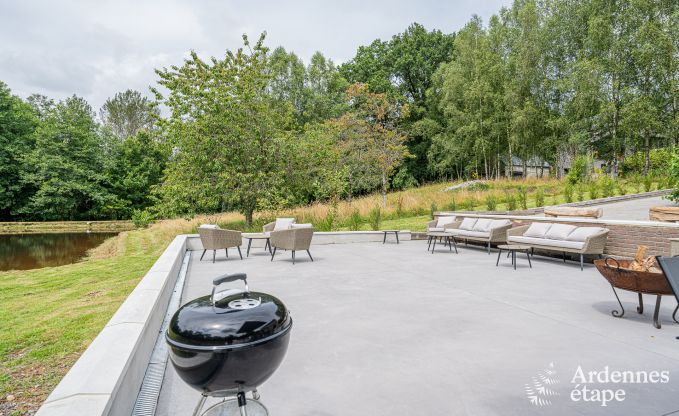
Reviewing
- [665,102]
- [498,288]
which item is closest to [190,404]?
[498,288]

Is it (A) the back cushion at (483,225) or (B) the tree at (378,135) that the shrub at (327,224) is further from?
(B) the tree at (378,135)

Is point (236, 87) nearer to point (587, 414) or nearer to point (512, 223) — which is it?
point (512, 223)

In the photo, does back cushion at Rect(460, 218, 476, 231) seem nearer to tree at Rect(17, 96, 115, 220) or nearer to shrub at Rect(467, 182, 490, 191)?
shrub at Rect(467, 182, 490, 191)

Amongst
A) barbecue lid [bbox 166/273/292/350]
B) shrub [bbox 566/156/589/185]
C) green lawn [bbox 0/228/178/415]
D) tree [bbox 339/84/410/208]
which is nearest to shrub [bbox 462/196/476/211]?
shrub [bbox 566/156/589/185]

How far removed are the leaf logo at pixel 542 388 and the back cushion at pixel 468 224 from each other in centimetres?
629

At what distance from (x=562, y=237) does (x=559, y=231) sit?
163 millimetres

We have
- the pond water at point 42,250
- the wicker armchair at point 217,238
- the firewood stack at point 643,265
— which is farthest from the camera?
the pond water at point 42,250

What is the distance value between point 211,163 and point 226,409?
11720mm

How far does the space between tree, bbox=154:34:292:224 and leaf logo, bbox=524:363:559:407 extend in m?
11.1

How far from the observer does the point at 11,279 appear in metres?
8.15

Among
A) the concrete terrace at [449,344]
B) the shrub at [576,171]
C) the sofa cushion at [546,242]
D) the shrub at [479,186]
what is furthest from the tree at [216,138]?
the shrub at [576,171]

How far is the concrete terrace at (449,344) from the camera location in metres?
2.05

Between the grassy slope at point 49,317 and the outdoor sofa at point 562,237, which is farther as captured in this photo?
the outdoor sofa at point 562,237

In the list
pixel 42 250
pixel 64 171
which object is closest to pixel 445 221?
pixel 42 250
